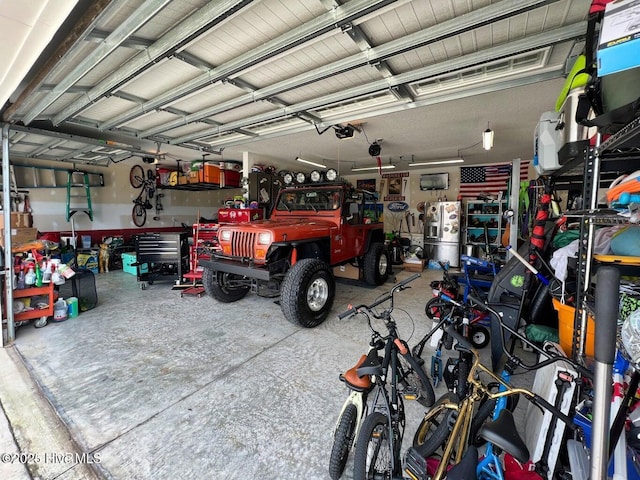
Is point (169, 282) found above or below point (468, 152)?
below

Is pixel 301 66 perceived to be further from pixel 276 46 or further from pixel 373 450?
pixel 373 450

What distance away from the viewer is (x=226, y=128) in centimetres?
435

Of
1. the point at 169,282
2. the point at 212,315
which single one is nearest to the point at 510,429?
the point at 212,315

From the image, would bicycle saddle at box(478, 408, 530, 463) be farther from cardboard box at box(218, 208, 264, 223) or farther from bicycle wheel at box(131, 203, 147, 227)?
bicycle wheel at box(131, 203, 147, 227)

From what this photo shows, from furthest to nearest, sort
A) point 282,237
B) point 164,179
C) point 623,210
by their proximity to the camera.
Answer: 1. point 164,179
2. point 282,237
3. point 623,210

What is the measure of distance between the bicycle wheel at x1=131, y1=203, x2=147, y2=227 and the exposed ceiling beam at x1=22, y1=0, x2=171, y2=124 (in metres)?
5.48

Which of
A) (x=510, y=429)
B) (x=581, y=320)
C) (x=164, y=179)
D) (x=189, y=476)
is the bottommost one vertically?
(x=189, y=476)

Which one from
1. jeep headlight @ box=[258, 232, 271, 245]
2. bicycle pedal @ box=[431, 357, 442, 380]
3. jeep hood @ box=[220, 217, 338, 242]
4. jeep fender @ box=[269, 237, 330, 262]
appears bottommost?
bicycle pedal @ box=[431, 357, 442, 380]

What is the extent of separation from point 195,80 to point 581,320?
386 centimetres

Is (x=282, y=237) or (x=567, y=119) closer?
(x=567, y=119)

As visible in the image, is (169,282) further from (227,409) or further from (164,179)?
(227,409)

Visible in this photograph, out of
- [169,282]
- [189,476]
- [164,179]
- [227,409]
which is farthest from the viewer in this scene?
[164,179]

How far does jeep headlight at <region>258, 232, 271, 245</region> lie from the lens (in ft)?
10.9

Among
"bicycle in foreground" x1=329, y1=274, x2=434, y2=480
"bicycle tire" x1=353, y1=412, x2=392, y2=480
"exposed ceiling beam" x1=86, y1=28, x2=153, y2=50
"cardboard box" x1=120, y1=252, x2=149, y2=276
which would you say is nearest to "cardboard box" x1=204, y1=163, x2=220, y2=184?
"cardboard box" x1=120, y1=252, x2=149, y2=276
